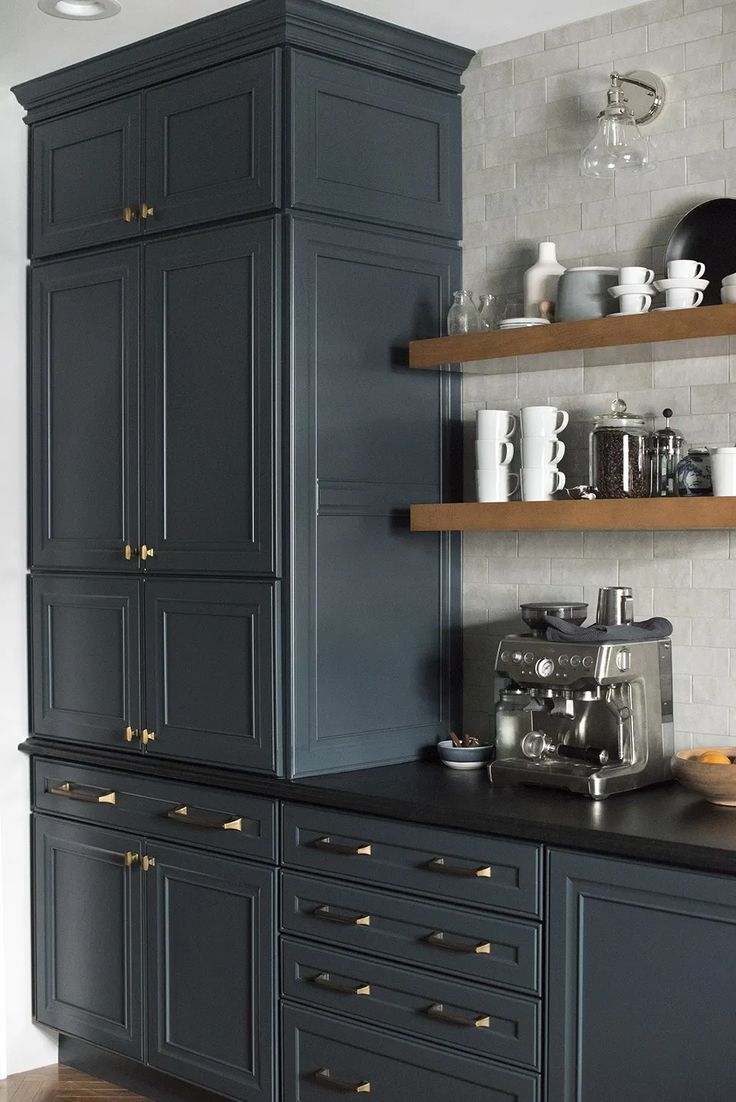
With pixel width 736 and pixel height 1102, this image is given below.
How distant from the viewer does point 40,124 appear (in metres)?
4.02

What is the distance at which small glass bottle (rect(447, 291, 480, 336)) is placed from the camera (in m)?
3.55

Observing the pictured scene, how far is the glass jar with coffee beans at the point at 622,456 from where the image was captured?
325cm

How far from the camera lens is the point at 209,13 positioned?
3459 mm

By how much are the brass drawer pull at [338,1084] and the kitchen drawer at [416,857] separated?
0.45m

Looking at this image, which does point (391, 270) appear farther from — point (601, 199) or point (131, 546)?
point (131, 546)

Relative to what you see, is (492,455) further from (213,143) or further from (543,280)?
(213,143)

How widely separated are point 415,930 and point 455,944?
0.37 feet

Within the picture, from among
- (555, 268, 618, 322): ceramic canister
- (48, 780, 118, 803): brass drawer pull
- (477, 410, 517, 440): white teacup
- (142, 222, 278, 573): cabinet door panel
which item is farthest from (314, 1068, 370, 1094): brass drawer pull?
(555, 268, 618, 322): ceramic canister

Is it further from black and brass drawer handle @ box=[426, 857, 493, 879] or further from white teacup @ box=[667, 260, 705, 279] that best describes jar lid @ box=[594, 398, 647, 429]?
black and brass drawer handle @ box=[426, 857, 493, 879]

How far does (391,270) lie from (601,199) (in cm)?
54

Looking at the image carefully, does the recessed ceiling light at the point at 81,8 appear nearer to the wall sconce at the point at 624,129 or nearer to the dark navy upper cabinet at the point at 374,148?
the dark navy upper cabinet at the point at 374,148

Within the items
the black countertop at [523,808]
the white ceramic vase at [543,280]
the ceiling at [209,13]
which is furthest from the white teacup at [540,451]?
the ceiling at [209,13]

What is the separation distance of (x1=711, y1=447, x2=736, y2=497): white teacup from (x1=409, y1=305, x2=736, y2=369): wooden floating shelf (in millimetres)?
248

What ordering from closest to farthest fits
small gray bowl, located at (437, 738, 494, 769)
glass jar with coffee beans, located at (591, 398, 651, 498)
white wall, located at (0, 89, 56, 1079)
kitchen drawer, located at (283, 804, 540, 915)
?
kitchen drawer, located at (283, 804, 540, 915) < glass jar with coffee beans, located at (591, 398, 651, 498) < small gray bowl, located at (437, 738, 494, 769) < white wall, located at (0, 89, 56, 1079)
